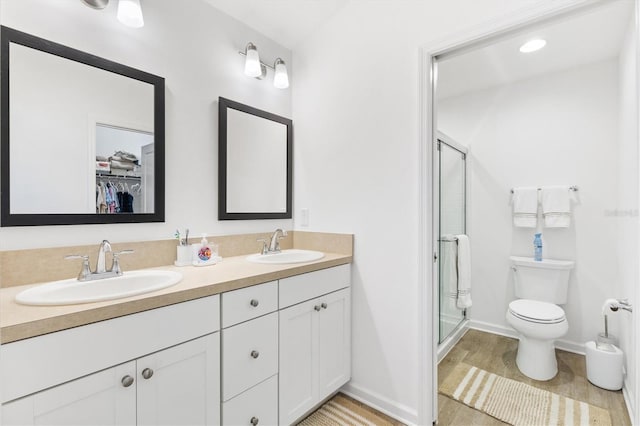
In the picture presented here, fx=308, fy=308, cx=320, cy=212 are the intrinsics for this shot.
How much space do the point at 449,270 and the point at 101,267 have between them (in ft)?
7.53

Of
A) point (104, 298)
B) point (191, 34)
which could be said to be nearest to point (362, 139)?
point (191, 34)

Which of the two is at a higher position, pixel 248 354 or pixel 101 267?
pixel 101 267

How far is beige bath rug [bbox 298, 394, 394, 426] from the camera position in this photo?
1662 mm

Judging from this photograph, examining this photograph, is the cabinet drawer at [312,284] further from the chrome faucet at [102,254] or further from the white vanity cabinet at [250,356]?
the chrome faucet at [102,254]

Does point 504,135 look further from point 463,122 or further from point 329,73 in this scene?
point 329,73

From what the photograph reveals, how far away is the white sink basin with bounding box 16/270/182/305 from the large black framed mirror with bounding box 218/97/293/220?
0.57 metres

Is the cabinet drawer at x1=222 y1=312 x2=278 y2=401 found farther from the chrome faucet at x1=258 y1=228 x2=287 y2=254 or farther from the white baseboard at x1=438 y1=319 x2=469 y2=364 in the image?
the white baseboard at x1=438 y1=319 x2=469 y2=364

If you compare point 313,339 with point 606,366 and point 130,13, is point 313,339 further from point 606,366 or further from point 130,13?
point 606,366

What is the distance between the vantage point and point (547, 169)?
2.60 m

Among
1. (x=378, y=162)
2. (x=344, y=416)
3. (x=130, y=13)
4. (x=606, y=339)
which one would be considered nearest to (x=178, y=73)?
(x=130, y=13)

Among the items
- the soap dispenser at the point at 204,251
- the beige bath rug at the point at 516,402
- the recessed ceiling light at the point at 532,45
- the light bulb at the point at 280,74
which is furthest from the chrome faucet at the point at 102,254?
the recessed ceiling light at the point at 532,45

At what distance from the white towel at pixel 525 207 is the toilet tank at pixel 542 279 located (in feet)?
1.01

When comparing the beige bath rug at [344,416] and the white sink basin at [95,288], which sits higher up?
the white sink basin at [95,288]

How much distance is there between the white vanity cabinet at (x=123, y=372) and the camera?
0.81 metres
